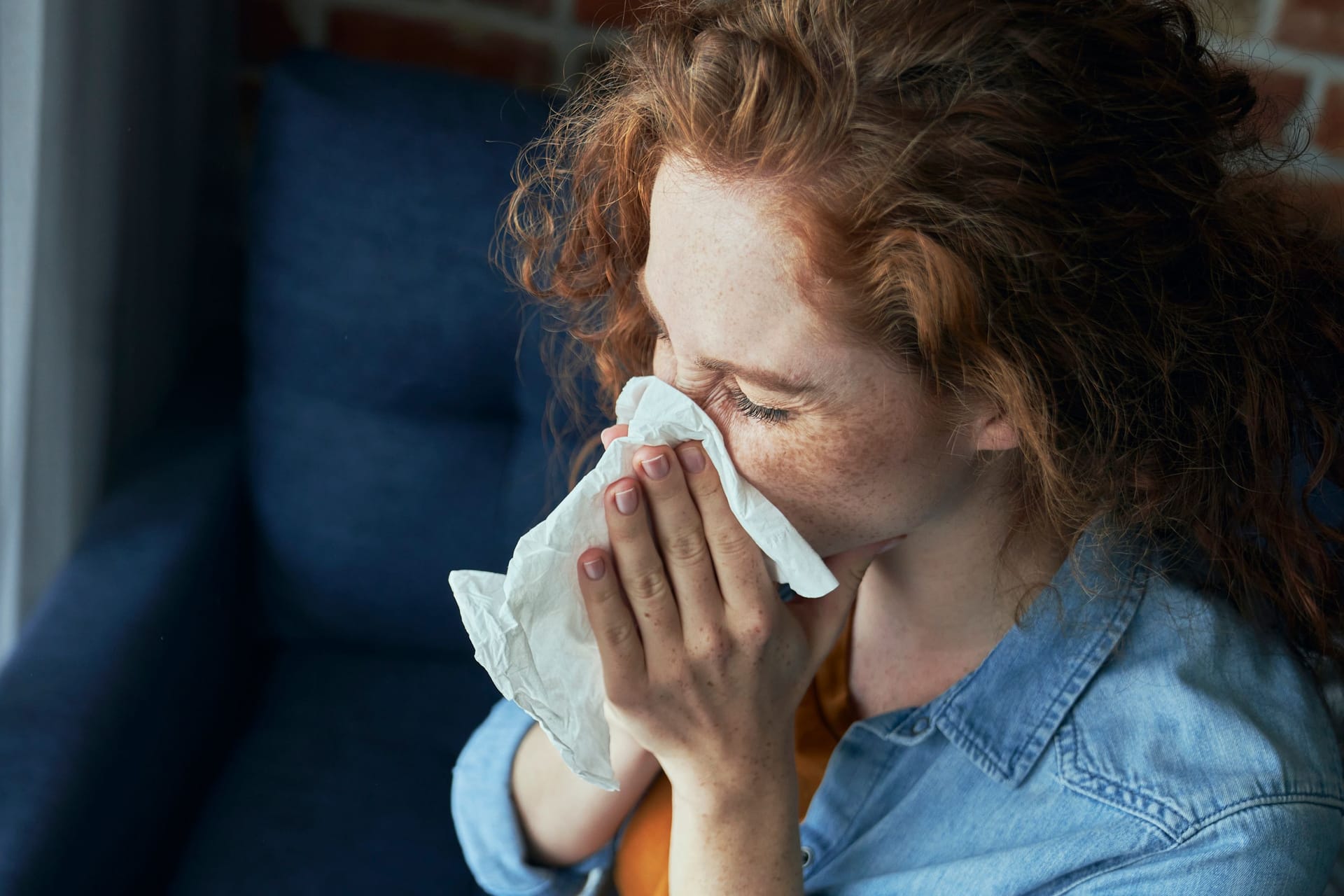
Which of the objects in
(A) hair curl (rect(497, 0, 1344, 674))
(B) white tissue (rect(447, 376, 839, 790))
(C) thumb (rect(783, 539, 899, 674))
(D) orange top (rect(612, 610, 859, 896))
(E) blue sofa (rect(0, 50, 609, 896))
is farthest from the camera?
(E) blue sofa (rect(0, 50, 609, 896))

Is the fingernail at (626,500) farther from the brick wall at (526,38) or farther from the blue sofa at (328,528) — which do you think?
the brick wall at (526,38)

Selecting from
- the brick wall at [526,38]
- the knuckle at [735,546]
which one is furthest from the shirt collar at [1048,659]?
the brick wall at [526,38]

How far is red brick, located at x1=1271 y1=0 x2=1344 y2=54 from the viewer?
1.41m

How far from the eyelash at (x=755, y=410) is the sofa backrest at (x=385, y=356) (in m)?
0.53

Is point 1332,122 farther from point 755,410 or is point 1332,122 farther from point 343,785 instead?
point 343,785

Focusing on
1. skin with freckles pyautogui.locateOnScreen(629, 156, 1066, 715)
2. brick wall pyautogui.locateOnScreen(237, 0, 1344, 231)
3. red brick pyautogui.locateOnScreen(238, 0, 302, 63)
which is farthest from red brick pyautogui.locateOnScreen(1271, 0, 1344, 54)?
red brick pyautogui.locateOnScreen(238, 0, 302, 63)

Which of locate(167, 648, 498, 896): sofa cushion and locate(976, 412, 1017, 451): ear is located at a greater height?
locate(976, 412, 1017, 451): ear

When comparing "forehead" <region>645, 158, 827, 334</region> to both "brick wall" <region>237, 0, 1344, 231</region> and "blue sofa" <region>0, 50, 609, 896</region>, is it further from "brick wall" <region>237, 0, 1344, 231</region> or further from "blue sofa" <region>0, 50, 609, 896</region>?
"brick wall" <region>237, 0, 1344, 231</region>

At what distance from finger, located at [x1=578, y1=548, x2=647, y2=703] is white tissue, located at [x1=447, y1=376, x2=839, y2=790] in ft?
0.06

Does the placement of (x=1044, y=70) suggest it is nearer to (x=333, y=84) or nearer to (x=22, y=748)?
(x=333, y=84)

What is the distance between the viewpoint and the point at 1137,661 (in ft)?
2.86

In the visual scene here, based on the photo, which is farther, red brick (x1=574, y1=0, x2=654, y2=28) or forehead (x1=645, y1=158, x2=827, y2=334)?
red brick (x1=574, y1=0, x2=654, y2=28)

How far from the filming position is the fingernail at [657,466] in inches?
32.4

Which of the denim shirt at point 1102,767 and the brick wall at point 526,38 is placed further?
the brick wall at point 526,38
